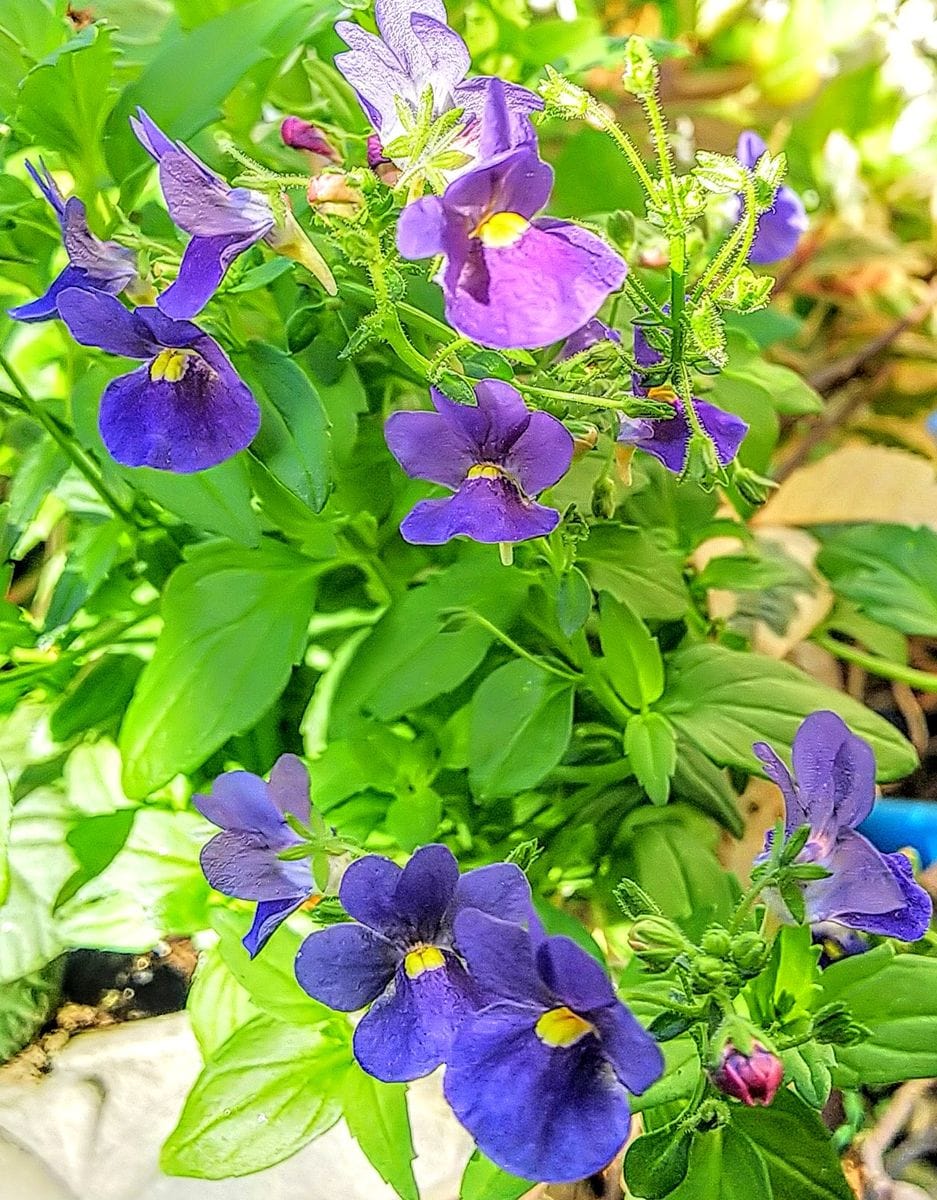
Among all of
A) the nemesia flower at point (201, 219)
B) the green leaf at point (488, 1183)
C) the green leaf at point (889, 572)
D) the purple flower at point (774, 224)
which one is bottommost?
the green leaf at point (889, 572)

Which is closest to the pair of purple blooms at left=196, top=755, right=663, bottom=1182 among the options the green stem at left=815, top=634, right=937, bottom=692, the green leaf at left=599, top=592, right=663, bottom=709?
the green leaf at left=599, top=592, right=663, bottom=709

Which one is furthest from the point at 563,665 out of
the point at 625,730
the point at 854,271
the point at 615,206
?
the point at 854,271

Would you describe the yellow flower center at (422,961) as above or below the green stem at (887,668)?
above

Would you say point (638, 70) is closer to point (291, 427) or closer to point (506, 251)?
point (506, 251)

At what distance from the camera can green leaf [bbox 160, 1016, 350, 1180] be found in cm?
63

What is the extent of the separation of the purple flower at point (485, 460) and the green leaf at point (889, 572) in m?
0.45

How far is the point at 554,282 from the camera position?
0.45 meters

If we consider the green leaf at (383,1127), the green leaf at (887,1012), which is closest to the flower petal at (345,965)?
the green leaf at (383,1127)

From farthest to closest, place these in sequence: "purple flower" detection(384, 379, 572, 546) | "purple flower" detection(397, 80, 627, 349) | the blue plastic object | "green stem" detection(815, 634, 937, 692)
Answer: "green stem" detection(815, 634, 937, 692) < the blue plastic object < "purple flower" detection(384, 379, 572, 546) < "purple flower" detection(397, 80, 627, 349)

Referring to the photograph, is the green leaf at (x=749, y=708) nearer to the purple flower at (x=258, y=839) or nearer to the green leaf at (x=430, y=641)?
the green leaf at (x=430, y=641)

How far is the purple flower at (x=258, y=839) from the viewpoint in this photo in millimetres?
578

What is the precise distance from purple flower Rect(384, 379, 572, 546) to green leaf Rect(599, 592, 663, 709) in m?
0.16

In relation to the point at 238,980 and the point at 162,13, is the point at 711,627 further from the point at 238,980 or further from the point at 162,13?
the point at 162,13

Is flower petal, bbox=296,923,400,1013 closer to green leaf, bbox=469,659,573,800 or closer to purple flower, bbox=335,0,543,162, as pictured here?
green leaf, bbox=469,659,573,800
